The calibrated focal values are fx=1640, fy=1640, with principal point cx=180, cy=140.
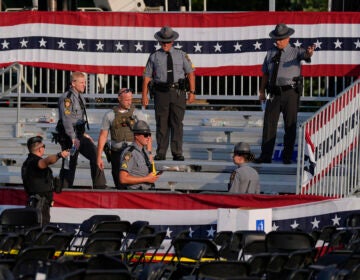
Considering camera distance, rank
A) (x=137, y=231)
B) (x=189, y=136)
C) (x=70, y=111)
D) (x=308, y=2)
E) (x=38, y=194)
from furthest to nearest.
Answer: (x=308, y=2)
(x=189, y=136)
(x=70, y=111)
(x=38, y=194)
(x=137, y=231)

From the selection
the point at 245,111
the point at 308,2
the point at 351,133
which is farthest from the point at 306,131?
the point at 308,2

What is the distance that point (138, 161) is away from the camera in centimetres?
1934

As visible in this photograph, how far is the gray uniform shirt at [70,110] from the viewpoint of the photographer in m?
20.9

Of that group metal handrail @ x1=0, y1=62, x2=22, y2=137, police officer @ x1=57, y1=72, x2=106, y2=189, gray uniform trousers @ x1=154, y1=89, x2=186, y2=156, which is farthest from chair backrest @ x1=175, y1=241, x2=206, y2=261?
metal handrail @ x1=0, y1=62, x2=22, y2=137

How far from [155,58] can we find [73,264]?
7.96 meters

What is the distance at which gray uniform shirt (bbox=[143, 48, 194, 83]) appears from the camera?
21.6 m

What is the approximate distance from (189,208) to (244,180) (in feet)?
2.93

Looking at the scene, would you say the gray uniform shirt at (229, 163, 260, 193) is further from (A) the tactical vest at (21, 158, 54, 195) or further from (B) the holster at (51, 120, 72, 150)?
(B) the holster at (51, 120, 72, 150)

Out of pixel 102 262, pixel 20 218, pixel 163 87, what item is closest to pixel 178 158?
pixel 163 87

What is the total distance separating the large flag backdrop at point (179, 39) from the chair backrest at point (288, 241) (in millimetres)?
6883

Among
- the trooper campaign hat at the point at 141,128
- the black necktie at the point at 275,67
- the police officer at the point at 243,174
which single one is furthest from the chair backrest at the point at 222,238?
the black necktie at the point at 275,67

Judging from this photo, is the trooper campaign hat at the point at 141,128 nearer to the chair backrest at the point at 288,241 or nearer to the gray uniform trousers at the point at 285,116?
the gray uniform trousers at the point at 285,116

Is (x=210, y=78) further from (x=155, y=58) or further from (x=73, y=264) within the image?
(x=73, y=264)

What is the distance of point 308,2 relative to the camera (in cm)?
4362
